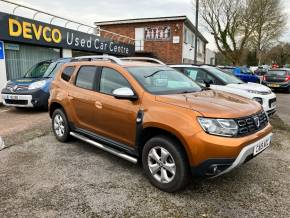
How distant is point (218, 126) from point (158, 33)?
2212 centimetres

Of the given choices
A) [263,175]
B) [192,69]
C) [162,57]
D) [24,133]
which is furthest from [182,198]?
[162,57]

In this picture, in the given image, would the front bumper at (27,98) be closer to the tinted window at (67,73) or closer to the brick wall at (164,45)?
the tinted window at (67,73)

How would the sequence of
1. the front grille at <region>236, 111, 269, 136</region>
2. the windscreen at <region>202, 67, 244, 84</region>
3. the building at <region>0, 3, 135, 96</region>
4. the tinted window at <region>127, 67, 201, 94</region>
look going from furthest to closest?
the building at <region>0, 3, 135, 96</region>
the windscreen at <region>202, 67, 244, 84</region>
the tinted window at <region>127, 67, 201, 94</region>
the front grille at <region>236, 111, 269, 136</region>

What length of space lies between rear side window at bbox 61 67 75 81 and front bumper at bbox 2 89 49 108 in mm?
3433

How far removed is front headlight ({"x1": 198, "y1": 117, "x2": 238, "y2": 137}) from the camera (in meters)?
3.12

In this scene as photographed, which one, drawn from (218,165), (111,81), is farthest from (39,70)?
(218,165)

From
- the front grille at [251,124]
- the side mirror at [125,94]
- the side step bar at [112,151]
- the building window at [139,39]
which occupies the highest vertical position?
the building window at [139,39]

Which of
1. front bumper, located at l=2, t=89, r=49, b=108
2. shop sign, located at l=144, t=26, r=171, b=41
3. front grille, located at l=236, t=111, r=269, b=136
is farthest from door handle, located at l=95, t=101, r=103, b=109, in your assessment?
shop sign, located at l=144, t=26, r=171, b=41

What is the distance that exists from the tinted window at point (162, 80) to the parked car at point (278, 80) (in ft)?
46.5

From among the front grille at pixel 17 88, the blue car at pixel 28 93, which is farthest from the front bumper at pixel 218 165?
the front grille at pixel 17 88

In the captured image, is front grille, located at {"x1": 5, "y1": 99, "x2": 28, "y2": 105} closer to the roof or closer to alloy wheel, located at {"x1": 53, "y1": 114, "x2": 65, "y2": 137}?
alloy wheel, located at {"x1": 53, "y1": 114, "x2": 65, "y2": 137}

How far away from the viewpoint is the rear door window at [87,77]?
182 inches

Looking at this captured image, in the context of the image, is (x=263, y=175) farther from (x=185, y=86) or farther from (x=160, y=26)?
(x=160, y=26)

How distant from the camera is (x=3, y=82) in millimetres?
10297
